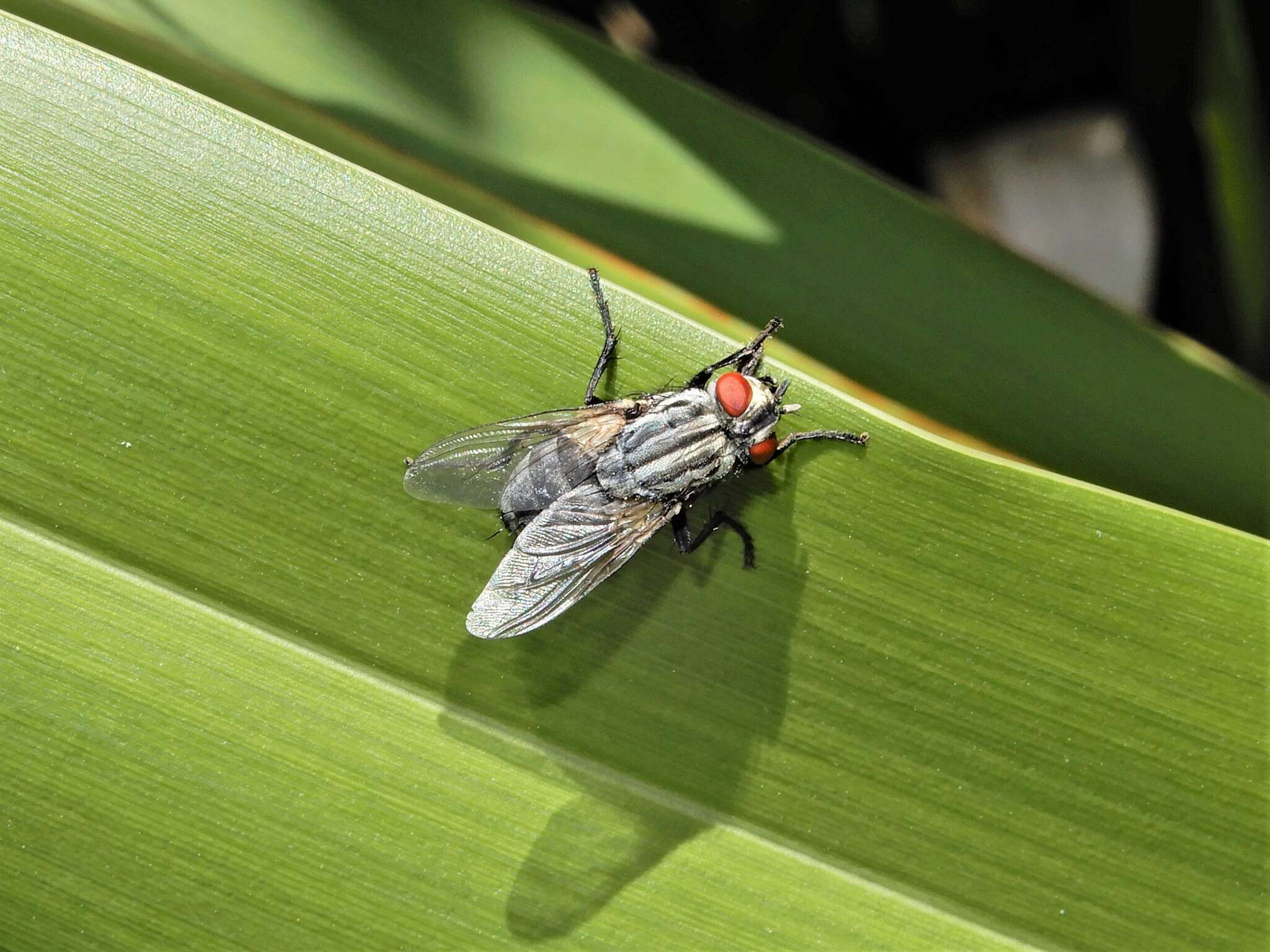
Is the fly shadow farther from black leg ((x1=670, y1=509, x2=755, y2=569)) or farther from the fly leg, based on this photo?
the fly leg

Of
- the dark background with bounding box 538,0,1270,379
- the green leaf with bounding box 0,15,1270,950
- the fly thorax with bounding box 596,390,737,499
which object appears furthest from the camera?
the dark background with bounding box 538,0,1270,379

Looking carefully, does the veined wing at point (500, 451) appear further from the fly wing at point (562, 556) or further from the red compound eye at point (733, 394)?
the red compound eye at point (733, 394)

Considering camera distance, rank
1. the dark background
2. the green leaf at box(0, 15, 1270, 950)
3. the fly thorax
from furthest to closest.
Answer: the dark background < the fly thorax < the green leaf at box(0, 15, 1270, 950)

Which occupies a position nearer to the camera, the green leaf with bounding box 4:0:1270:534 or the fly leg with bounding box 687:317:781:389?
the fly leg with bounding box 687:317:781:389

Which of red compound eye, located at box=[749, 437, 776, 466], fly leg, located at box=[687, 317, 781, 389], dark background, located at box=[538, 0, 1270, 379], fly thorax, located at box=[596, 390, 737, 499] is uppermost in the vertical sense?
dark background, located at box=[538, 0, 1270, 379]

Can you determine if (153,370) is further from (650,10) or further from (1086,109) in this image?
(1086,109)

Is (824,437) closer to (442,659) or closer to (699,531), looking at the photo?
(699,531)

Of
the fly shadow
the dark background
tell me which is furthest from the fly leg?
the dark background

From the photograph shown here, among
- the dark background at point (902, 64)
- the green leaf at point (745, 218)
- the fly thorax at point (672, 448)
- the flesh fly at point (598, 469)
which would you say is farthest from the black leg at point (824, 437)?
the dark background at point (902, 64)
